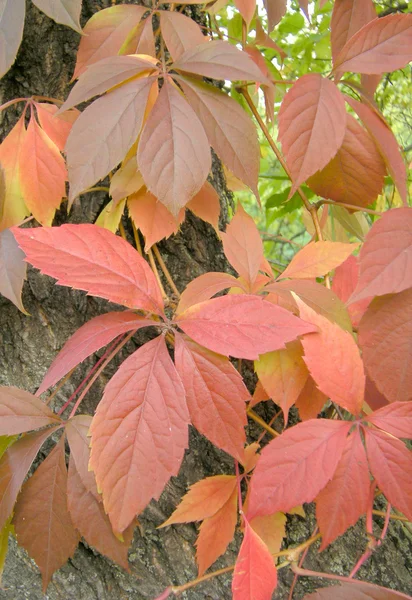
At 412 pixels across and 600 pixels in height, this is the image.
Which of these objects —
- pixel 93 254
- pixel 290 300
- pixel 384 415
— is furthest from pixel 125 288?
pixel 384 415

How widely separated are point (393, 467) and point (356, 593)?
0.16 metres

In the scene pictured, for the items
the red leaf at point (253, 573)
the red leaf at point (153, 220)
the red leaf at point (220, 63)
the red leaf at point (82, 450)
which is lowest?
the red leaf at point (253, 573)

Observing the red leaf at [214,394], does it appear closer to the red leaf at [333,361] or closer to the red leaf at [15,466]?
the red leaf at [333,361]

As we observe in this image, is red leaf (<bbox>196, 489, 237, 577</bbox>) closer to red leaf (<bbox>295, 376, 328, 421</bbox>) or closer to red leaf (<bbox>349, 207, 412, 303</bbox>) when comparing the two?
red leaf (<bbox>295, 376, 328, 421</bbox>)

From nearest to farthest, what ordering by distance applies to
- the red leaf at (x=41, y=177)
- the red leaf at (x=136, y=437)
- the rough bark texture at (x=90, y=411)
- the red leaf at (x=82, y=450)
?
the red leaf at (x=136, y=437), the red leaf at (x=82, y=450), the red leaf at (x=41, y=177), the rough bark texture at (x=90, y=411)

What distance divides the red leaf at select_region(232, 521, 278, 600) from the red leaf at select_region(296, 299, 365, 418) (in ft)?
0.60

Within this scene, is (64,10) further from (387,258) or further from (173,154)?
(387,258)

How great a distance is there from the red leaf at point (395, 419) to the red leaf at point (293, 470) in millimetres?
47

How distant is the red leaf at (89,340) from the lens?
22.1 inches

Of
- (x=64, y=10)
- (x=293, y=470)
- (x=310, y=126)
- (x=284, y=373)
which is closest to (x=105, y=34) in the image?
(x=64, y=10)

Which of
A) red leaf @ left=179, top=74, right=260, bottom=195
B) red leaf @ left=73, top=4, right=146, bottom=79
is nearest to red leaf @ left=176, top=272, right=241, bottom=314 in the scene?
red leaf @ left=179, top=74, right=260, bottom=195

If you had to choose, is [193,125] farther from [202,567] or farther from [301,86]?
[202,567]

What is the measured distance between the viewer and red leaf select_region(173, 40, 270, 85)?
60cm

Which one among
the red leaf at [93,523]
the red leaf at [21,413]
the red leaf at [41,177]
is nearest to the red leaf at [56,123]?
the red leaf at [41,177]
